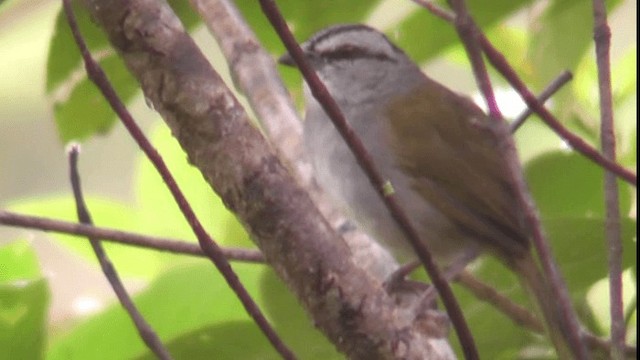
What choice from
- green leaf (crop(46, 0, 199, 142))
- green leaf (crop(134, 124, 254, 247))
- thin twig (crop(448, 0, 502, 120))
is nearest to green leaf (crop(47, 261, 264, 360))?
green leaf (crop(134, 124, 254, 247))

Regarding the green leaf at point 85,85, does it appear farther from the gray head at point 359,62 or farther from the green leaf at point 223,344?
the green leaf at point 223,344

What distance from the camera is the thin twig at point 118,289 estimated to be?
0.83 metres

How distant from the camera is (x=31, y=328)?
965 mm

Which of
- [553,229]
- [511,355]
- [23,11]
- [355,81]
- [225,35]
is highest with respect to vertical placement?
[23,11]

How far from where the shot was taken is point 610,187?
0.80 meters

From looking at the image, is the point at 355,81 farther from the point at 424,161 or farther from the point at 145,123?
the point at 145,123

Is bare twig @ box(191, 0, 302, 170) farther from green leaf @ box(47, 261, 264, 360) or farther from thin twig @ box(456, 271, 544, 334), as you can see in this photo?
thin twig @ box(456, 271, 544, 334)

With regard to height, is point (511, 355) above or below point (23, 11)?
below

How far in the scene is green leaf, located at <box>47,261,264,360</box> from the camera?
1075mm

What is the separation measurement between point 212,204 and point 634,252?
0.52 meters

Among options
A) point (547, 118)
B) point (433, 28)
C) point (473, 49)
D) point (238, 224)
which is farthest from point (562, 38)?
point (473, 49)

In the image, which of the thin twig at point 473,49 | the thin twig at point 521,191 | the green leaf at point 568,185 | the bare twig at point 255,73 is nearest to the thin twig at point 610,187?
the thin twig at point 521,191

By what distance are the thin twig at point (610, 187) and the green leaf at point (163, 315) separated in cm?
41

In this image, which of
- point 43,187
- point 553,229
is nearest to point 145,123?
point 43,187
